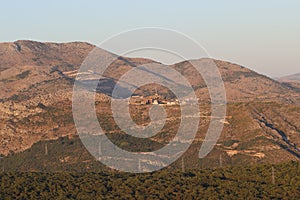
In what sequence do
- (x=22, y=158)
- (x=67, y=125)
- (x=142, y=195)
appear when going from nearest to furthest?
(x=142, y=195) → (x=22, y=158) → (x=67, y=125)

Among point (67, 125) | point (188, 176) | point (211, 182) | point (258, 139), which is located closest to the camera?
point (211, 182)

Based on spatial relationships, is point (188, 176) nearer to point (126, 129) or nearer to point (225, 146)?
Answer: point (225, 146)

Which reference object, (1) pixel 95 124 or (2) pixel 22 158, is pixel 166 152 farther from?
(2) pixel 22 158

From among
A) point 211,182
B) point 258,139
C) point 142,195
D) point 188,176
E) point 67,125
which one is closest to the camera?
point 142,195

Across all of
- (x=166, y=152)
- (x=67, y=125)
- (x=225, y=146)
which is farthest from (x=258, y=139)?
(x=67, y=125)

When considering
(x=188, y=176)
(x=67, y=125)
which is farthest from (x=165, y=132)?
(x=188, y=176)

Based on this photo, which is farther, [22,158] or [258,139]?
[22,158]
